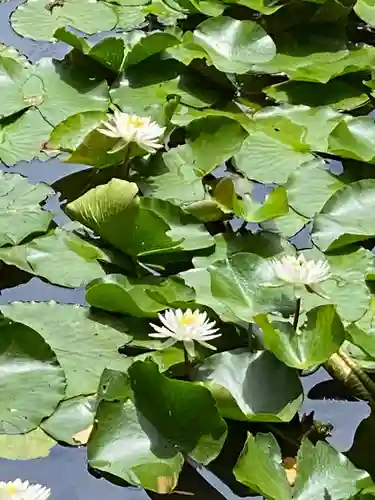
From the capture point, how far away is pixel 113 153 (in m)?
1.45

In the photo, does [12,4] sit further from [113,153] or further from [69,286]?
[69,286]

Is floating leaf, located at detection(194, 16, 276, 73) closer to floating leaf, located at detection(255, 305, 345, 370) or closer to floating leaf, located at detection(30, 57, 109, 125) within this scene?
floating leaf, located at detection(30, 57, 109, 125)

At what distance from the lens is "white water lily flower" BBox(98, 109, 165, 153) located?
144 cm

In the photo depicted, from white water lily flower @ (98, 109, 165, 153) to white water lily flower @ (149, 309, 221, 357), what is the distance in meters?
0.39

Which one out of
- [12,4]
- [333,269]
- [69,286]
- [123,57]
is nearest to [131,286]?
[69,286]

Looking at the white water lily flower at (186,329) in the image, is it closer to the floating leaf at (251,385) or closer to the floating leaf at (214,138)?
the floating leaf at (251,385)

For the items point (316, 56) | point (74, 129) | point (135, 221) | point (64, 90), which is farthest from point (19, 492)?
point (316, 56)

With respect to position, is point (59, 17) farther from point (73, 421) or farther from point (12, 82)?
point (73, 421)

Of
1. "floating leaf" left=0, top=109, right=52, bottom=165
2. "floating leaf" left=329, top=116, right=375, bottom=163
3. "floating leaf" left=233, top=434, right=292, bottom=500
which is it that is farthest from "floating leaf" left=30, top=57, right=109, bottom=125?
"floating leaf" left=233, top=434, right=292, bottom=500

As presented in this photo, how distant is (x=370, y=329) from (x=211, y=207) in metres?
0.33

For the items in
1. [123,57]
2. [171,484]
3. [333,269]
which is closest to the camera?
[171,484]

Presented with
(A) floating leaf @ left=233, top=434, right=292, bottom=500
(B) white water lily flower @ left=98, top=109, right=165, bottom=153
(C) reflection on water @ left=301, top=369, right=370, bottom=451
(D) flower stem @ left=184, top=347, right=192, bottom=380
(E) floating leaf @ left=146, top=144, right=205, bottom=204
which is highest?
(B) white water lily flower @ left=98, top=109, right=165, bottom=153

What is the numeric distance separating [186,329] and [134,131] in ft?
1.45

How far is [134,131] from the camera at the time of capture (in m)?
1.44
